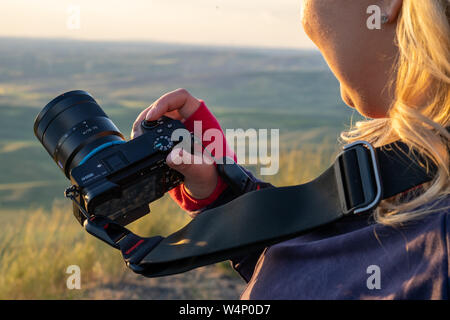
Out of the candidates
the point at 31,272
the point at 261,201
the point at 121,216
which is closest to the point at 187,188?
the point at 121,216

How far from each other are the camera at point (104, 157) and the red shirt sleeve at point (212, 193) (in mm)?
61

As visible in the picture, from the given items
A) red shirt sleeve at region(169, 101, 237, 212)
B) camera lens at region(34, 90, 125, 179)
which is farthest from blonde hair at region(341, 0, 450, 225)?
camera lens at region(34, 90, 125, 179)

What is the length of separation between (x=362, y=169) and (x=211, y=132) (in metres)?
0.72

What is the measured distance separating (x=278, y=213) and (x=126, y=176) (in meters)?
0.47

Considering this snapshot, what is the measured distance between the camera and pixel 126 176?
4.38 ft

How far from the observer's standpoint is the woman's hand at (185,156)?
4.45ft

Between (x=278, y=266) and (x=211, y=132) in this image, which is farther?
(x=211, y=132)

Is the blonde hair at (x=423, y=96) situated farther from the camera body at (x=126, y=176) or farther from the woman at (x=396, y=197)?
the camera body at (x=126, y=176)

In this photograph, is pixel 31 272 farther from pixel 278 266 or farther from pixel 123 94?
pixel 123 94

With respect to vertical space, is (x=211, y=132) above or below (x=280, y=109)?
above

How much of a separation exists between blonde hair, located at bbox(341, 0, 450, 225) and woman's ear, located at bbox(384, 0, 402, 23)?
1 centimetres

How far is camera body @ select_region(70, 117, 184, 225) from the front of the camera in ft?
4.24

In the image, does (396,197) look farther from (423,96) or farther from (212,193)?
(212,193)

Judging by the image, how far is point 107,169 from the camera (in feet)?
4.37
